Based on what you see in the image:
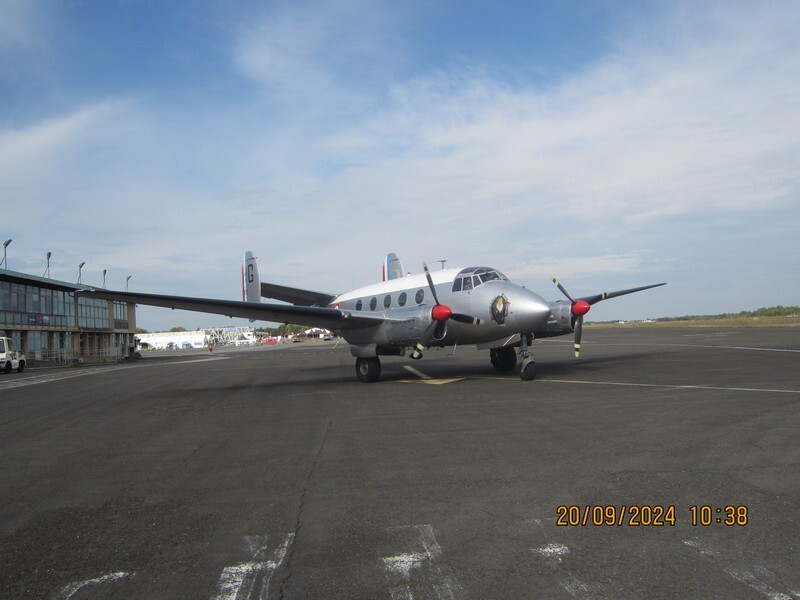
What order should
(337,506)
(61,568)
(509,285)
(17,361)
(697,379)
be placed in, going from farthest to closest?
1. (17,361)
2. (509,285)
3. (697,379)
4. (337,506)
5. (61,568)

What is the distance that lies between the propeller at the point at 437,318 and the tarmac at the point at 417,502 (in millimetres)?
5414

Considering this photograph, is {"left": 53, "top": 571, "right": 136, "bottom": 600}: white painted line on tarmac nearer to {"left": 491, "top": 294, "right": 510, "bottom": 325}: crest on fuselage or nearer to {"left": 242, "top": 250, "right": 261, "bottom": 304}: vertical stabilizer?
{"left": 491, "top": 294, "right": 510, "bottom": 325}: crest on fuselage

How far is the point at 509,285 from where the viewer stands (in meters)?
18.6

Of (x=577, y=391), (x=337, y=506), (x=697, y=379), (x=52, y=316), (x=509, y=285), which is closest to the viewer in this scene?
(x=337, y=506)

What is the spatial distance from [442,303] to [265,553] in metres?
15.2

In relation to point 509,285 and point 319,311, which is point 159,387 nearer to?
point 319,311

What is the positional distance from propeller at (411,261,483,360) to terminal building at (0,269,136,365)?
129 feet

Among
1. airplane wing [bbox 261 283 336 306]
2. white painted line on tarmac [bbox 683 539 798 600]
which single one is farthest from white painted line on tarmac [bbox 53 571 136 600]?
airplane wing [bbox 261 283 336 306]

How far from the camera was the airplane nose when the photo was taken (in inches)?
688

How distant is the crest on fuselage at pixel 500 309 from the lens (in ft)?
58.8

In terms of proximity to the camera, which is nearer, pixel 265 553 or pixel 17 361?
pixel 265 553

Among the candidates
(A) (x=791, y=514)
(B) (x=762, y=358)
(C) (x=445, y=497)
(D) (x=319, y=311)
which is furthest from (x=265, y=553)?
(B) (x=762, y=358)

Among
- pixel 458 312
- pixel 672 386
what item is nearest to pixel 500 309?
pixel 458 312

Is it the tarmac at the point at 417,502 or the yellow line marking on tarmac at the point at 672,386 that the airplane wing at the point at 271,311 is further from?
the tarmac at the point at 417,502
